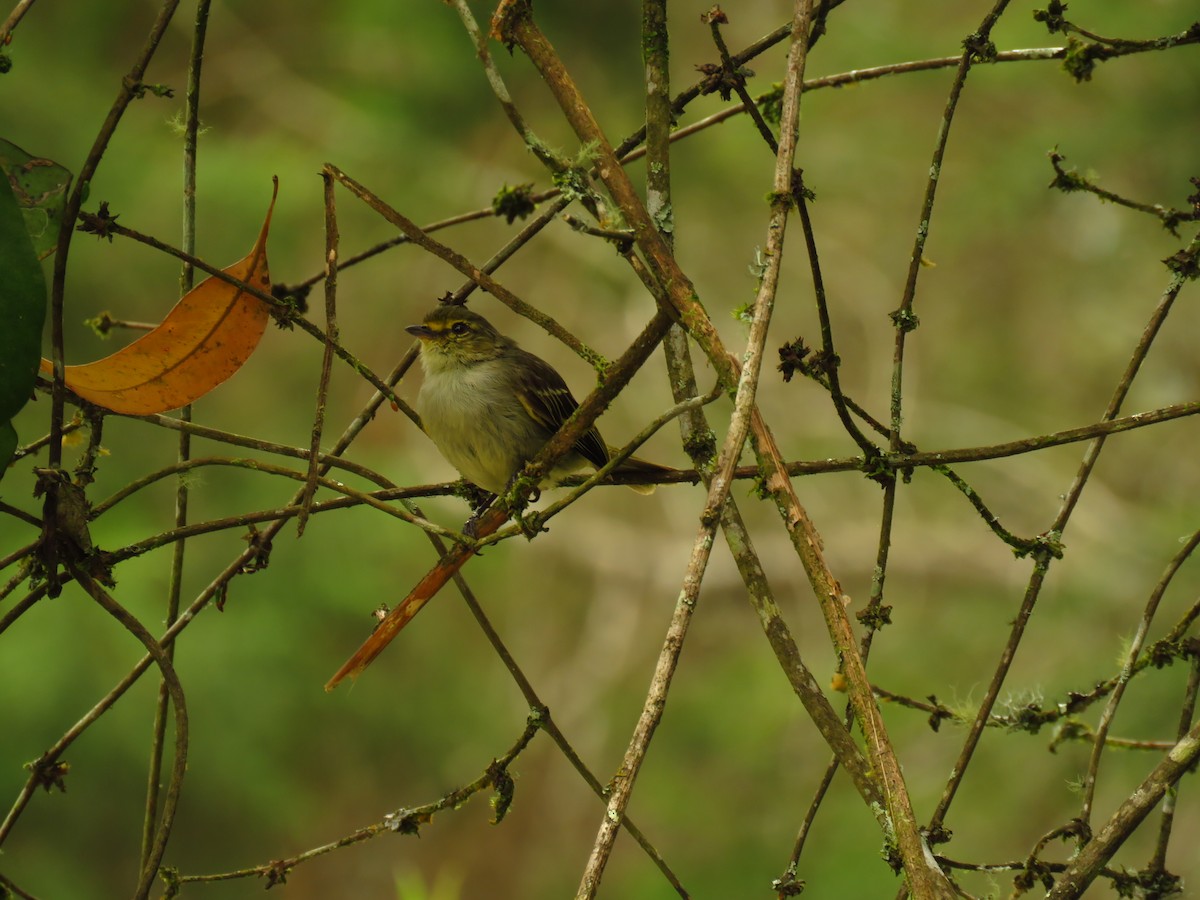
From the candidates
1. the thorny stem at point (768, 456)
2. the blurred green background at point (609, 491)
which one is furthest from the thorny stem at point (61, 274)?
the blurred green background at point (609, 491)

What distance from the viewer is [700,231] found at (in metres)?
10.0

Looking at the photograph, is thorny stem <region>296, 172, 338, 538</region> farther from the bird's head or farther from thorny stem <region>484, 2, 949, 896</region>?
the bird's head

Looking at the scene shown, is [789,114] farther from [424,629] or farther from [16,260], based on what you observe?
[424,629]

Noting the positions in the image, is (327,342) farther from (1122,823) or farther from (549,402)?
(549,402)

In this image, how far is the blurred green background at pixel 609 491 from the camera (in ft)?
22.9

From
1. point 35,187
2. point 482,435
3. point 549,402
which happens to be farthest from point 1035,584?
point 549,402

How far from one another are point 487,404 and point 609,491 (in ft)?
24.1

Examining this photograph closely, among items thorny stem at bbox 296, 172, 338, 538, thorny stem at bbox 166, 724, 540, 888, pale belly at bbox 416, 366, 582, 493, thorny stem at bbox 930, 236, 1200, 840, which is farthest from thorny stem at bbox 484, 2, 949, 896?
pale belly at bbox 416, 366, 582, 493

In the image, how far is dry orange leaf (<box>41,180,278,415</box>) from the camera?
202cm

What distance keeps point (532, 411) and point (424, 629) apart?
756 cm

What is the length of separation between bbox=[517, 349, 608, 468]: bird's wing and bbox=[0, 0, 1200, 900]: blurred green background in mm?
3146

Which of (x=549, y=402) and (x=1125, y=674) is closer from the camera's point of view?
(x=1125, y=674)

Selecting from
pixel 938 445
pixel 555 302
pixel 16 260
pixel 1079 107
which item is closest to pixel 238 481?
pixel 555 302

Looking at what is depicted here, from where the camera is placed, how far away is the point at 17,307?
1.75 m
